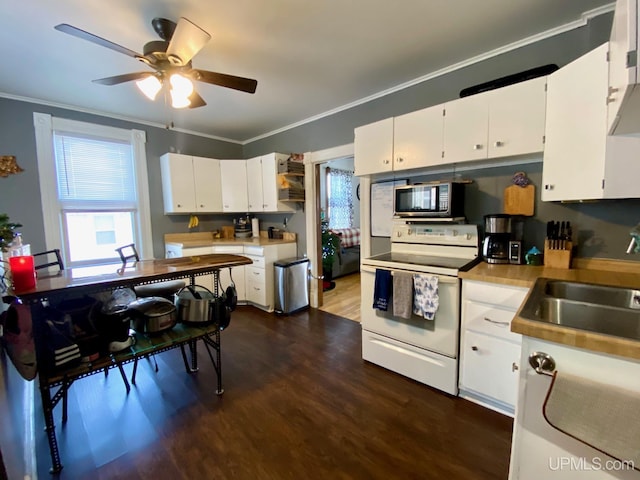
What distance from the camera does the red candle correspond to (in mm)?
1286

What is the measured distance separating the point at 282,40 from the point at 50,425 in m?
2.73

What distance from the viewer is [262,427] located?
1728mm

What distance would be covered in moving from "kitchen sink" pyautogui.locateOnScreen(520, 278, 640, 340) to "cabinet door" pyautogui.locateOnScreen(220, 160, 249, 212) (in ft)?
12.2

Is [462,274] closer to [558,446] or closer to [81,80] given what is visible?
[558,446]

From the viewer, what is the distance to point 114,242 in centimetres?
366

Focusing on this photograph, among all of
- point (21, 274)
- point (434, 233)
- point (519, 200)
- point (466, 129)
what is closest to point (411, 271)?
point (434, 233)

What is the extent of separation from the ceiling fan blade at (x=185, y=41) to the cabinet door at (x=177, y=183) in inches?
89.6

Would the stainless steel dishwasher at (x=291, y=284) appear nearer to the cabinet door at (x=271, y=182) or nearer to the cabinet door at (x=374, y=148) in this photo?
the cabinet door at (x=271, y=182)

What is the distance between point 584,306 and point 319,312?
2831 mm

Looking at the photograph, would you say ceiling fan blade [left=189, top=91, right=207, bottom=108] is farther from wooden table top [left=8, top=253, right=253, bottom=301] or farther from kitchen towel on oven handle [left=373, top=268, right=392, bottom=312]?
kitchen towel on oven handle [left=373, top=268, right=392, bottom=312]

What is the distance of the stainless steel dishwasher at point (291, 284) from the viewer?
359cm


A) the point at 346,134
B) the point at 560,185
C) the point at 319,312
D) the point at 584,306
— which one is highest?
the point at 346,134

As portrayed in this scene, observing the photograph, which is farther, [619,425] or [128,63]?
[128,63]

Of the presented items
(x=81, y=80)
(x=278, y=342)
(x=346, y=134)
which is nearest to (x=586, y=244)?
(x=346, y=134)
